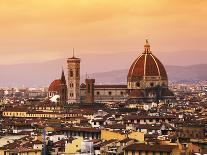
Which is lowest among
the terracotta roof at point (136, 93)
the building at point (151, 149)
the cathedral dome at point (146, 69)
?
the building at point (151, 149)

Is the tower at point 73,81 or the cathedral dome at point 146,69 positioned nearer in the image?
the tower at point 73,81

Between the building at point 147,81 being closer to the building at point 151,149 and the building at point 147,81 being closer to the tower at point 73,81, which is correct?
the tower at point 73,81

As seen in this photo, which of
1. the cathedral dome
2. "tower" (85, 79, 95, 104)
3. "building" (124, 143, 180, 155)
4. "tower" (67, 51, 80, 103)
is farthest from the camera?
the cathedral dome

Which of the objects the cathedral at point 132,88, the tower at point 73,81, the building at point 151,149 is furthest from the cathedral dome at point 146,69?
the building at point 151,149

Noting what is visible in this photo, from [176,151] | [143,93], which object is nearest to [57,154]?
[176,151]

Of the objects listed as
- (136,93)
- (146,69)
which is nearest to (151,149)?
(136,93)

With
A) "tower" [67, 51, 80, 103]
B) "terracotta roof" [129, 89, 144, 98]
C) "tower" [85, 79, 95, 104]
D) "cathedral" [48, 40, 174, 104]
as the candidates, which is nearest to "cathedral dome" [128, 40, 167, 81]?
"cathedral" [48, 40, 174, 104]

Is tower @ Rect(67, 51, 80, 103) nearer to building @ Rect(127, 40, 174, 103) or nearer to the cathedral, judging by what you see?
the cathedral

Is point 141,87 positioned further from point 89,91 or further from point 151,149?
point 151,149

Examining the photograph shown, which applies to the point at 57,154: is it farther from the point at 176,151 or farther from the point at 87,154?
the point at 176,151
